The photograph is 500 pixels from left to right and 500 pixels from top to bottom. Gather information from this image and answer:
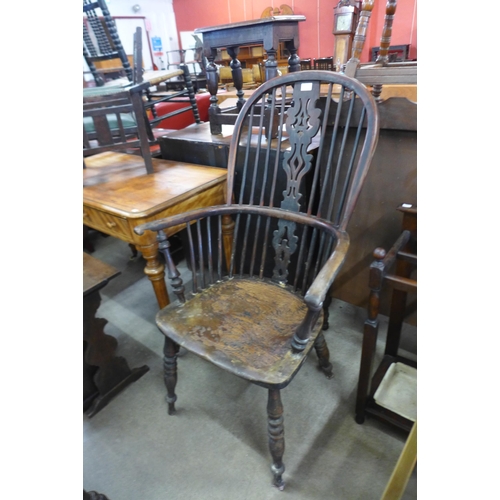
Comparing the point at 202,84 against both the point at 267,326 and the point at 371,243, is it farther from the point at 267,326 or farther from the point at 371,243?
the point at 267,326

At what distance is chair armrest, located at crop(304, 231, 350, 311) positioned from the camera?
73cm

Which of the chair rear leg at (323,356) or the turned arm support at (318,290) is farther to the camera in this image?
the chair rear leg at (323,356)

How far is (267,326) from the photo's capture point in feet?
3.43

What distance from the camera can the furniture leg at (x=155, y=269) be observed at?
1303 millimetres

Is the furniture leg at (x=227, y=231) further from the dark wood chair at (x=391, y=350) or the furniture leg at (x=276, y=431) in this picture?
the furniture leg at (x=276, y=431)

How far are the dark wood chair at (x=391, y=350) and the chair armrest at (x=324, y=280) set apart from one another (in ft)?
0.35

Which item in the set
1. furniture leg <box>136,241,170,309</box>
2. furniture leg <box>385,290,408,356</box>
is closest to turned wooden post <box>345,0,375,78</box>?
furniture leg <box>385,290,408,356</box>

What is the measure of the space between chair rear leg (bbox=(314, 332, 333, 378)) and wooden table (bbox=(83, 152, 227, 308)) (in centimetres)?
66

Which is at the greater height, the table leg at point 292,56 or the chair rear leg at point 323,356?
the table leg at point 292,56

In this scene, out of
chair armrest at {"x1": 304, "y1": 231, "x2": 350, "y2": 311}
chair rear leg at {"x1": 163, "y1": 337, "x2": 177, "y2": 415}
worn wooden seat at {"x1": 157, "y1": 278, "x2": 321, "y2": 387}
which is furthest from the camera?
chair rear leg at {"x1": 163, "y1": 337, "x2": 177, "y2": 415}

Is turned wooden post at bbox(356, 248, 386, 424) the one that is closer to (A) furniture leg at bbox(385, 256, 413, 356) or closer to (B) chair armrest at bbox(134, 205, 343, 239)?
(B) chair armrest at bbox(134, 205, 343, 239)

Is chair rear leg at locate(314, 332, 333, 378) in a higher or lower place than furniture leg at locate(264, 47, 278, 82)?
lower

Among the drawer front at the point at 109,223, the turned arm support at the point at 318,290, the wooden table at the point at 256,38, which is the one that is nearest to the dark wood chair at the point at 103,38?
the wooden table at the point at 256,38
